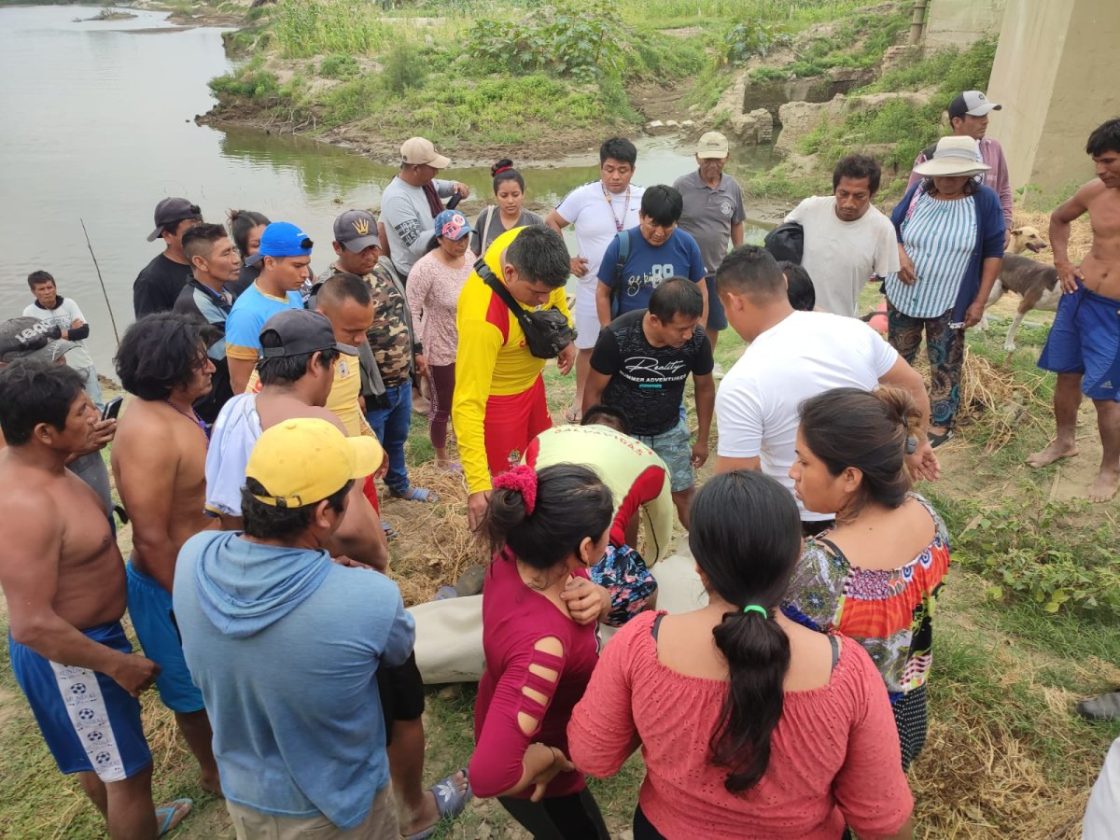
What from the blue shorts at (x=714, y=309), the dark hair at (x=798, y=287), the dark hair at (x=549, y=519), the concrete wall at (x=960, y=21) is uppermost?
the concrete wall at (x=960, y=21)

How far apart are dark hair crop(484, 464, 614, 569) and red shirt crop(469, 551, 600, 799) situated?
0.32ft

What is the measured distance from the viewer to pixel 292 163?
725 inches

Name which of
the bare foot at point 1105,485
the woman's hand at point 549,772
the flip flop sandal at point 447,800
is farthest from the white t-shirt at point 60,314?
the bare foot at point 1105,485

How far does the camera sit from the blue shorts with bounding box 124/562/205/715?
2.50 metres

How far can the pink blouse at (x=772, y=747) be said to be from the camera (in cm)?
143

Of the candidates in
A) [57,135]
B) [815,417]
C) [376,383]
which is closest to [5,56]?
[57,135]

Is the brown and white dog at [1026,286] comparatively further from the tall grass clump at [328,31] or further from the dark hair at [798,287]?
the tall grass clump at [328,31]

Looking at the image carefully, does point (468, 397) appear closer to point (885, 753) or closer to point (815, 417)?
point (815, 417)

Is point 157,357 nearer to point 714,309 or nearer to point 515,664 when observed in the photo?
point 515,664

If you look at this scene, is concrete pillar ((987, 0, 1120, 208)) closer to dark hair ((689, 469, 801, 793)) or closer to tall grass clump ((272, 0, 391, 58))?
dark hair ((689, 469, 801, 793))

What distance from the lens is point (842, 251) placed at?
4434 millimetres

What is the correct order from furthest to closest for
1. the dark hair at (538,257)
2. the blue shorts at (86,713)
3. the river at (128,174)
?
the river at (128,174)
the dark hair at (538,257)
the blue shorts at (86,713)

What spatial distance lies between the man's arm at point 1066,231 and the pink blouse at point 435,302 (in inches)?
132

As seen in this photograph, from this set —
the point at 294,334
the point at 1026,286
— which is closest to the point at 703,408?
the point at 294,334
